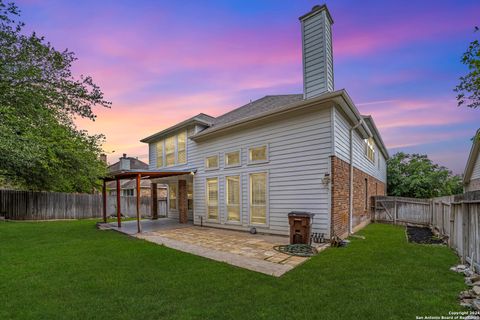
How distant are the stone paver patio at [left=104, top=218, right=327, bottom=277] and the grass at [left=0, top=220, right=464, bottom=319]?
1.15ft

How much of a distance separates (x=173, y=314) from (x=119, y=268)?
2607 mm

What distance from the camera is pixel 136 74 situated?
11.4m

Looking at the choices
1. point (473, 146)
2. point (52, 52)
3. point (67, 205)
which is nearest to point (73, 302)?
point (52, 52)

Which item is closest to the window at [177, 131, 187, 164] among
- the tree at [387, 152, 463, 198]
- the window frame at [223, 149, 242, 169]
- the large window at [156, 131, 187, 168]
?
the large window at [156, 131, 187, 168]

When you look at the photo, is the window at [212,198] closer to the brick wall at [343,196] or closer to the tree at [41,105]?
the brick wall at [343,196]

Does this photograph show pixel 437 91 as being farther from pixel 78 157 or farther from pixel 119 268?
pixel 78 157

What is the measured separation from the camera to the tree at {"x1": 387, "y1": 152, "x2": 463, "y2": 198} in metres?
19.5

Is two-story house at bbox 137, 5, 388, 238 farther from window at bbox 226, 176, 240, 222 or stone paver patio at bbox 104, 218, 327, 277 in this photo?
stone paver patio at bbox 104, 218, 327, 277

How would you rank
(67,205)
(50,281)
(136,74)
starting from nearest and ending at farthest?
1. (50,281)
2. (136,74)
3. (67,205)

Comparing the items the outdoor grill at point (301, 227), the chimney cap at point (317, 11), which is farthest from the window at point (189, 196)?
the chimney cap at point (317, 11)

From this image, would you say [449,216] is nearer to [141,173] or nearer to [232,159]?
[232,159]

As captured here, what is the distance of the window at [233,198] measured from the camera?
32.3 ft

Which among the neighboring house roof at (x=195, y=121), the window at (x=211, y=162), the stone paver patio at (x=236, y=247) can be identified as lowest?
the stone paver patio at (x=236, y=247)

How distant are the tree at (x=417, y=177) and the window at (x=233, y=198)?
16805 millimetres
